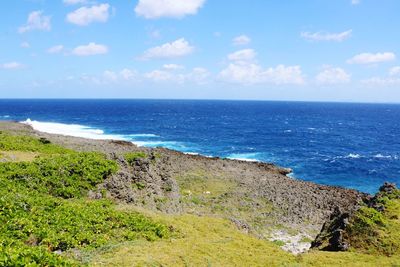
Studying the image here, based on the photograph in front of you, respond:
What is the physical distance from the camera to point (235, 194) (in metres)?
52.0

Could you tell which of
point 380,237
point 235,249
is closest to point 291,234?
point 380,237

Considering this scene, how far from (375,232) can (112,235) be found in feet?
56.7

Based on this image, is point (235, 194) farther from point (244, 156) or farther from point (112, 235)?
point (244, 156)

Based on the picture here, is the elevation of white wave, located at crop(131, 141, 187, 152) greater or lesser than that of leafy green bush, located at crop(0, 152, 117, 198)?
lesser

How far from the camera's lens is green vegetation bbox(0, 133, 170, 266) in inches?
750

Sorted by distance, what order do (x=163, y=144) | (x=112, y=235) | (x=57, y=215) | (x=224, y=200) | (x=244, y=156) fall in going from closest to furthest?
(x=112, y=235) < (x=57, y=215) < (x=224, y=200) < (x=244, y=156) < (x=163, y=144)

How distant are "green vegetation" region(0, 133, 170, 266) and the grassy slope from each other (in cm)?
4

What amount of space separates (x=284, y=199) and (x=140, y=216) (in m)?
29.5

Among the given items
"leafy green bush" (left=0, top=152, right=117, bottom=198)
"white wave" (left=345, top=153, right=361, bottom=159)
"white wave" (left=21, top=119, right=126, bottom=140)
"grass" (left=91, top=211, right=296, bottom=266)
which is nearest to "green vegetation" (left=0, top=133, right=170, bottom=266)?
"leafy green bush" (left=0, top=152, right=117, bottom=198)

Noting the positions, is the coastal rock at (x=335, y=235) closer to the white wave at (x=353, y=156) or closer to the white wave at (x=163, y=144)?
the white wave at (x=353, y=156)

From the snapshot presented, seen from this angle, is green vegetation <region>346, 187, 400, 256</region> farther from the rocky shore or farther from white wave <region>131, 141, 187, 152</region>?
white wave <region>131, 141, 187, 152</region>

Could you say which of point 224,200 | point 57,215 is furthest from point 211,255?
point 224,200

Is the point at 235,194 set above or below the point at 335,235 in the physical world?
below

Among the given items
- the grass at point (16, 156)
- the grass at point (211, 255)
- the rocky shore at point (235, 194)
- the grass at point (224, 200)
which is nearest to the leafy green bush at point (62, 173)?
the rocky shore at point (235, 194)
